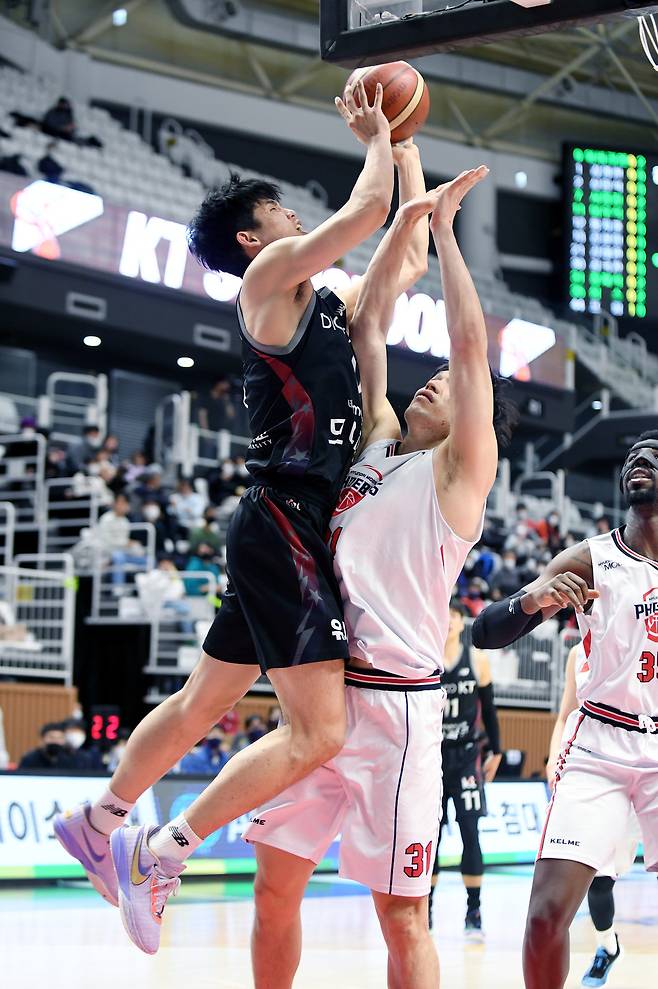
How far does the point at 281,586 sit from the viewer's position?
450 centimetres

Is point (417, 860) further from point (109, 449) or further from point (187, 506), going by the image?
point (109, 449)

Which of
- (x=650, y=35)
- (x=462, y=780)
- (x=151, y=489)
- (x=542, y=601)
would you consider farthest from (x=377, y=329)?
(x=151, y=489)

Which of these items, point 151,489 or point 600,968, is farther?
point 151,489

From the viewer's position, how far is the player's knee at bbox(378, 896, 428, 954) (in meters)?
4.45

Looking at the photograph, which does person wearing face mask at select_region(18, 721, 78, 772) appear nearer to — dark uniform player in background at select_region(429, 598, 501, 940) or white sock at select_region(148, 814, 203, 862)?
dark uniform player in background at select_region(429, 598, 501, 940)

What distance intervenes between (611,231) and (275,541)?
23573mm

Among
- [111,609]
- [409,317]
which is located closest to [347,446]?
[111,609]

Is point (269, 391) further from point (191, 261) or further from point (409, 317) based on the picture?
point (409, 317)

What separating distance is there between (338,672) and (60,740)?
29.1 ft

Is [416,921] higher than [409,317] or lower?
lower

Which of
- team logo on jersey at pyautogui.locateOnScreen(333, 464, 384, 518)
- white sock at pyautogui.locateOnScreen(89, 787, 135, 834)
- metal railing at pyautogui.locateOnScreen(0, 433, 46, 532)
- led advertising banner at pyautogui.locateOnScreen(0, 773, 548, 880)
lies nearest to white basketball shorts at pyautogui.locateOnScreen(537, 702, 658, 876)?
team logo on jersey at pyautogui.locateOnScreen(333, 464, 384, 518)

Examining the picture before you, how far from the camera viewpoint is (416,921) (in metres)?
4.48

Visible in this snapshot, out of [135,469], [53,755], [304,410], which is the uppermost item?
[135,469]

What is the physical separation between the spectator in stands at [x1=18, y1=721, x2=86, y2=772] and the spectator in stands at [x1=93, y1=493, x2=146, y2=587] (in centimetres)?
536
